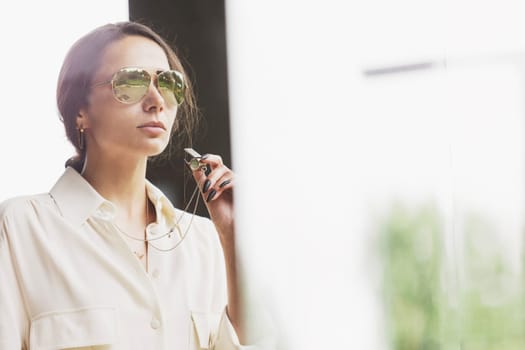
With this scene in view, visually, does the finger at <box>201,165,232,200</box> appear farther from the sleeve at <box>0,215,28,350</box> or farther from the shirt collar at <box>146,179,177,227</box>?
the sleeve at <box>0,215,28,350</box>

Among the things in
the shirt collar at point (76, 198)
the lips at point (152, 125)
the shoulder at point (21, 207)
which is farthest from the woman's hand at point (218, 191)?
the shoulder at point (21, 207)

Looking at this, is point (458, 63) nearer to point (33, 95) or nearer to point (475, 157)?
point (475, 157)

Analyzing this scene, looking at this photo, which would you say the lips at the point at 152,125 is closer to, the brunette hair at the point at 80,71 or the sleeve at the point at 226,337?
the brunette hair at the point at 80,71

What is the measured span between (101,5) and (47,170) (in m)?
0.43

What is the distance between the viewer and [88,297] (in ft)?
5.50

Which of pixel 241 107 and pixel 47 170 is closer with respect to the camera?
pixel 47 170

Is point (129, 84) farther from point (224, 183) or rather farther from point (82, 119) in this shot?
point (224, 183)

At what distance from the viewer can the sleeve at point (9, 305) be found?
5.25ft

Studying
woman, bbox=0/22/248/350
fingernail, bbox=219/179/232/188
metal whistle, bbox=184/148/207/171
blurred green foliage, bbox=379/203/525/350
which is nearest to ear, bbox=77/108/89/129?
woman, bbox=0/22/248/350

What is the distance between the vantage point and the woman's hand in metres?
1.85

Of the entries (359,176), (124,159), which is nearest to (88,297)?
Result: (124,159)

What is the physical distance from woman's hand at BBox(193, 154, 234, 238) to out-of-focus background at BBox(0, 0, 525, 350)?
0.10 feet

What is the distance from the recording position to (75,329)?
165 cm

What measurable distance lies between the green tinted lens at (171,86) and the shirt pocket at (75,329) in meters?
0.52
